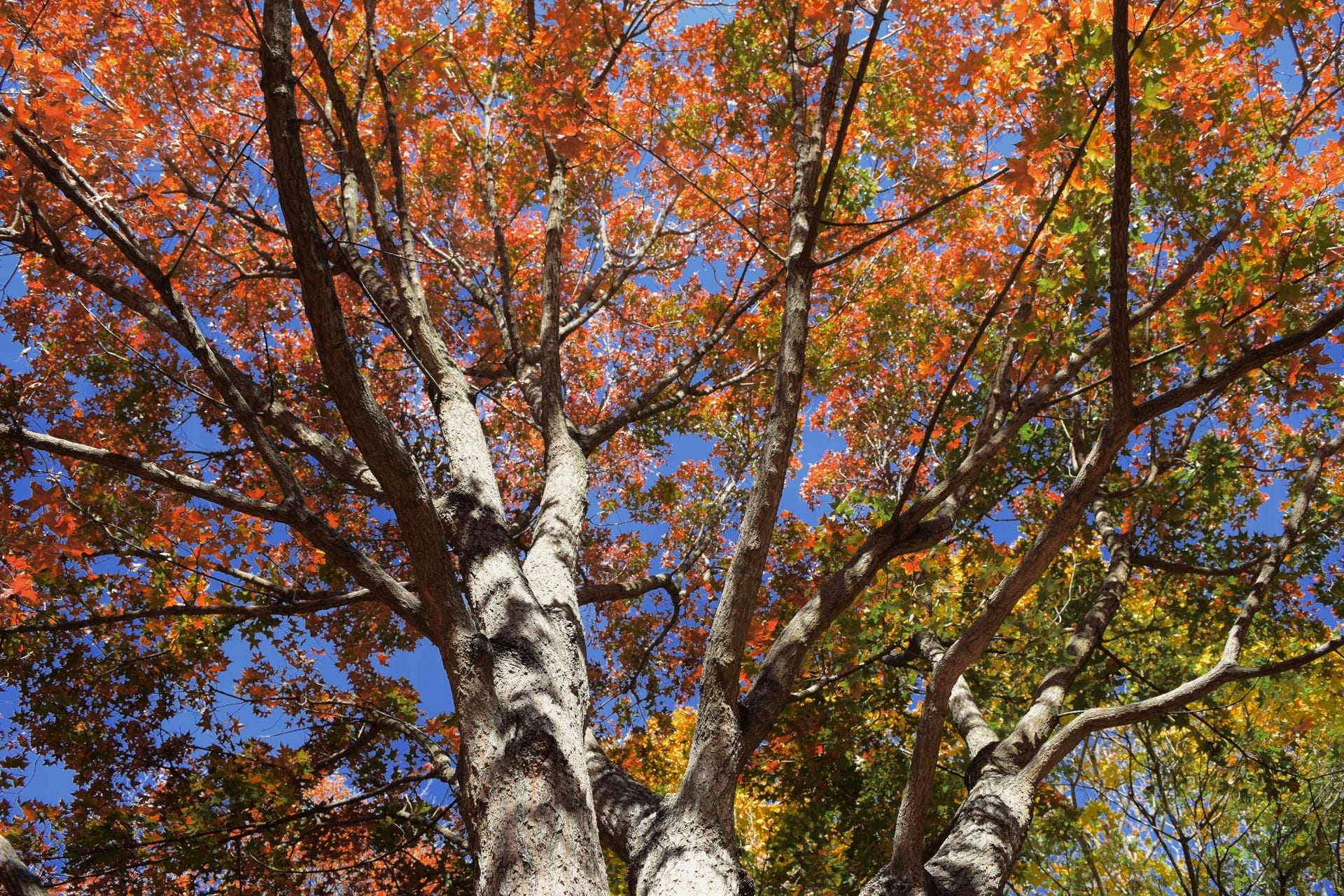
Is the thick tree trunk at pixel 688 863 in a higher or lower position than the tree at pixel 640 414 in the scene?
lower

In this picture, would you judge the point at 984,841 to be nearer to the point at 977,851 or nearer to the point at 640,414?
the point at 977,851

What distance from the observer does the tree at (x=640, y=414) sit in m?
2.78

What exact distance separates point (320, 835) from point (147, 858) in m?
1.31

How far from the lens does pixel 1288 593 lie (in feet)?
22.1

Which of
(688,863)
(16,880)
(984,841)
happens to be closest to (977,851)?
(984,841)

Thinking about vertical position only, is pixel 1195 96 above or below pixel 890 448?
below

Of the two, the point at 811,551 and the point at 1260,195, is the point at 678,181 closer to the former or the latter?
the point at 811,551

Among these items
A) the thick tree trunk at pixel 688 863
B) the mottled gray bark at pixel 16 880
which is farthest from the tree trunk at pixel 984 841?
the mottled gray bark at pixel 16 880

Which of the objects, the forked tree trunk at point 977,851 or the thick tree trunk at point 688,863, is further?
the forked tree trunk at point 977,851

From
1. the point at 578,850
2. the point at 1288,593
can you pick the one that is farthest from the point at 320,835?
the point at 1288,593

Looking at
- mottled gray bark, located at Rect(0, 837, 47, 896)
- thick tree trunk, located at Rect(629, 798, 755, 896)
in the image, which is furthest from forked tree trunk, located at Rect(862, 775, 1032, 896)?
mottled gray bark, located at Rect(0, 837, 47, 896)

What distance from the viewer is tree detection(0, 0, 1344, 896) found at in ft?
9.11

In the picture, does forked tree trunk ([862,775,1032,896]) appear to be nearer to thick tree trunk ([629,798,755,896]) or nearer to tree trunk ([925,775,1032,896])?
tree trunk ([925,775,1032,896])

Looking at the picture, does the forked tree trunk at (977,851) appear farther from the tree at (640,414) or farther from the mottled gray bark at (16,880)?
the mottled gray bark at (16,880)
